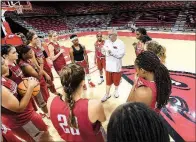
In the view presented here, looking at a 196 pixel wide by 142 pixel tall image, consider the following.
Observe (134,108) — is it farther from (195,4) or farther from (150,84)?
(195,4)

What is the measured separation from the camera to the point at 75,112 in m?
2.12

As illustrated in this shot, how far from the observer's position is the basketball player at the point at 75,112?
6.86 ft

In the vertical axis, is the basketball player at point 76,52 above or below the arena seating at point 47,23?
above

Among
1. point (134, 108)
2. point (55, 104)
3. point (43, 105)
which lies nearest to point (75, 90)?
point (55, 104)

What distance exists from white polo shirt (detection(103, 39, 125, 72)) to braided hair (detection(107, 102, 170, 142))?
379 centimetres

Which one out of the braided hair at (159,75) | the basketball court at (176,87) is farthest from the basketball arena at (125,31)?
the braided hair at (159,75)

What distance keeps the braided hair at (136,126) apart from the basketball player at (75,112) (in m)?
1.00

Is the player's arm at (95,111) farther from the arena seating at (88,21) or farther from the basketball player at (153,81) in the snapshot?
the arena seating at (88,21)

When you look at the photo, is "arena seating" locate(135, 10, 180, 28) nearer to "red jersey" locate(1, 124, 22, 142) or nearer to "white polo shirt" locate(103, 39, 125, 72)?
"white polo shirt" locate(103, 39, 125, 72)

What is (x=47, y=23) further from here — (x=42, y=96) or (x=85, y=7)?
(x=42, y=96)

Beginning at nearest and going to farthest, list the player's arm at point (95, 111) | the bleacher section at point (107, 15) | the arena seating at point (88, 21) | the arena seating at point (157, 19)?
the player's arm at point (95, 111) → the arena seating at point (157, 19) → the bleacher section at point (107, 15) → the arena seating at point (88, 21)

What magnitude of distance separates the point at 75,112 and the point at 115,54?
2855 mm

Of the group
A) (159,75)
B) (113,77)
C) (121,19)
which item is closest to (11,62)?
(159,75)

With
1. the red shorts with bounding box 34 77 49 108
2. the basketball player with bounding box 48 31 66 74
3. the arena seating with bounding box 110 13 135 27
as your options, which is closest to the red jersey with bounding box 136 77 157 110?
the red shorts with bounding box 34 77 49 108
